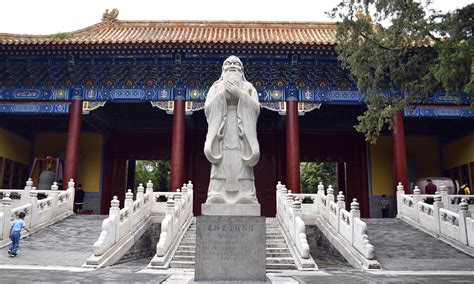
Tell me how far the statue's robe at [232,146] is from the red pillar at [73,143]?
355 inches

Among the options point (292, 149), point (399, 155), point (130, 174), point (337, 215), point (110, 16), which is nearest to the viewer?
point (337, 215)

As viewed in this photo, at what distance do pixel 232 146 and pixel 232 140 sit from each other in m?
0.09

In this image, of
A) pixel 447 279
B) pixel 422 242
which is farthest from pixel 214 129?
pixel 422 242

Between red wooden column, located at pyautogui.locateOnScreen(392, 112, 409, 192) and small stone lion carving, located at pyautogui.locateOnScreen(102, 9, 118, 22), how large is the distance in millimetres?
13630

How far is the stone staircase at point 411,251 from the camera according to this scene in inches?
323

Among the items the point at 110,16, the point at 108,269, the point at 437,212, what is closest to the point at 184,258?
the point at 108,269

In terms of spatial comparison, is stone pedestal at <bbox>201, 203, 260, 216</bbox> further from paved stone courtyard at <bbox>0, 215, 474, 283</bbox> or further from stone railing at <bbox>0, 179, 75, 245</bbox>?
stone railing at <bbox>0, 179, 75, 245</bbox>

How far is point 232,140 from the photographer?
6.07 m

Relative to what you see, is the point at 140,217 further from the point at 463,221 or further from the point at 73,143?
the point at 463,221

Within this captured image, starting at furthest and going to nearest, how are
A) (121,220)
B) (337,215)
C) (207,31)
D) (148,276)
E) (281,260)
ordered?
(207,31)
(337,215)
(121,220)
(281,260)
(148,276)

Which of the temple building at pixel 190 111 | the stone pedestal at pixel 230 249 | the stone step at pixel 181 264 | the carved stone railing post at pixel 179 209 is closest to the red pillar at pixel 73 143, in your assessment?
the temple building at pixel 190 111

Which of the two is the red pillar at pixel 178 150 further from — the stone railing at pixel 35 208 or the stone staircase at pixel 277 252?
the stone staircase at pixel 277 252

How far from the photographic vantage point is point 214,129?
6027mm

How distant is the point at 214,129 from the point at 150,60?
29.9 ft
